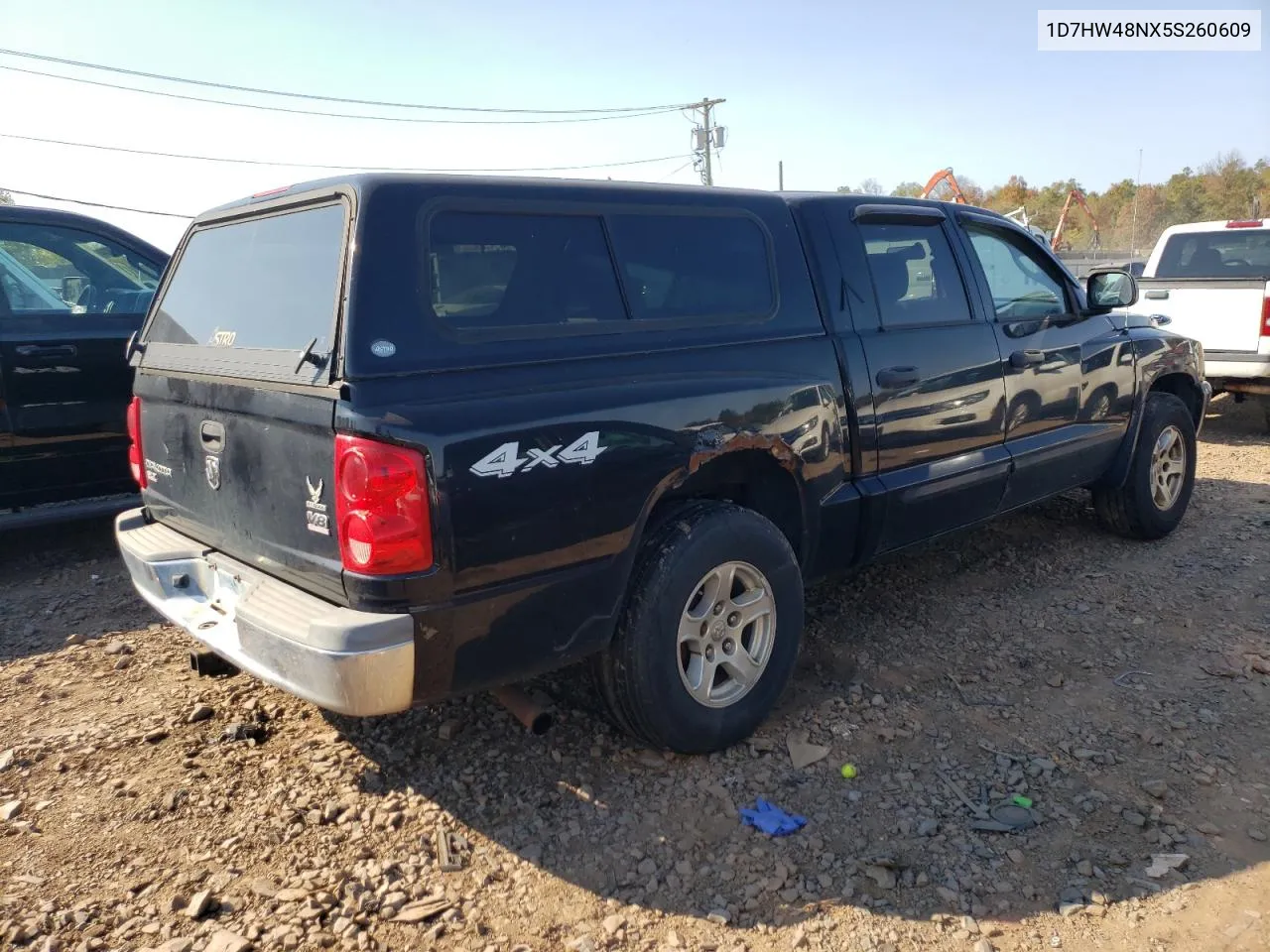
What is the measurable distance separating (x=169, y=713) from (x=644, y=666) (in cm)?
195

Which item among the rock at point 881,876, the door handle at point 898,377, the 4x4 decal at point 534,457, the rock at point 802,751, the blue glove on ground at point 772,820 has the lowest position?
the rock at point 881,876

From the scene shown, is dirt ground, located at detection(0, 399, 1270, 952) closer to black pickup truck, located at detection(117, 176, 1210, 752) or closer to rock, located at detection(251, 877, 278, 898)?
rock, located at detection(251, 877, 278, 898)

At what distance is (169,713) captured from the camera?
3.55 meters

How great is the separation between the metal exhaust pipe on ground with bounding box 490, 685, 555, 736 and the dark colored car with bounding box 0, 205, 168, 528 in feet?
11.2

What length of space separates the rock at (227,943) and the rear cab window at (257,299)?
147 cm

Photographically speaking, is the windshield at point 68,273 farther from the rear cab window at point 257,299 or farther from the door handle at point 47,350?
the rear cab window at point 257,299

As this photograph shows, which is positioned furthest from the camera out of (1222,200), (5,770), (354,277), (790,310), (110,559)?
(1222,200)

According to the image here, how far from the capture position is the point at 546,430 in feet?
8.50

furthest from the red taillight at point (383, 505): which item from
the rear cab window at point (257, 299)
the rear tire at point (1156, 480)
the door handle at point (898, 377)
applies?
the rear tire at point (1156, 480)

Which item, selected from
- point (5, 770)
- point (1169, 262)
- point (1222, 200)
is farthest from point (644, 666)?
point (1222, 200)

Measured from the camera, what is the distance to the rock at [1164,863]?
8.64 ft

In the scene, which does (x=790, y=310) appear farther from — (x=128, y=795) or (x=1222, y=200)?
(x=1222, y=200)

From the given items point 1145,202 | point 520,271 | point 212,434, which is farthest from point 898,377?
point 1145,202

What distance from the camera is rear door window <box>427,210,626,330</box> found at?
2660 millimetres
